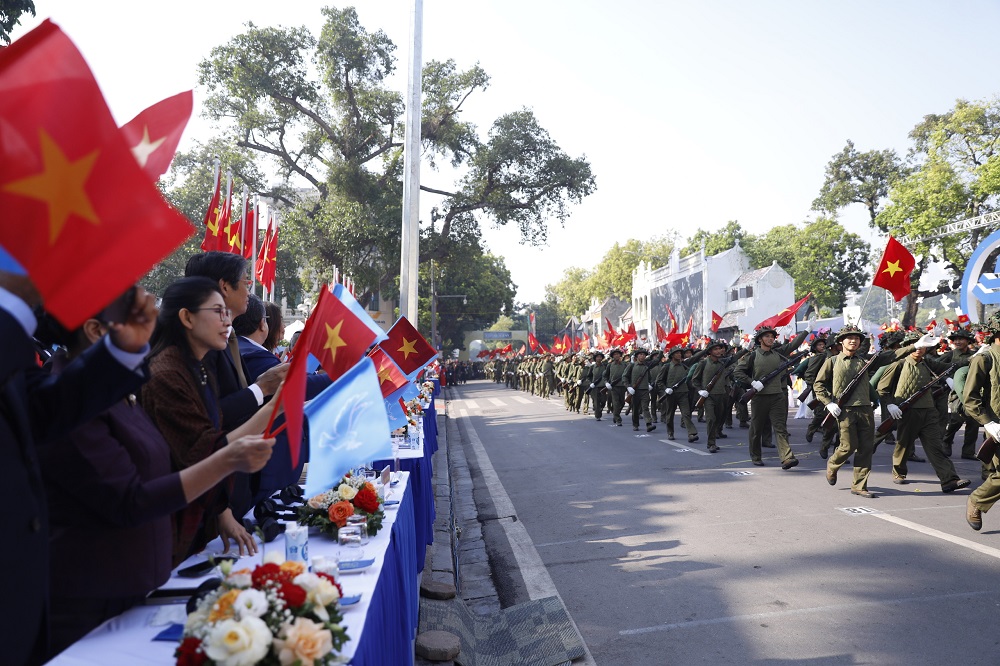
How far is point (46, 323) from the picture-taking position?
2.44m

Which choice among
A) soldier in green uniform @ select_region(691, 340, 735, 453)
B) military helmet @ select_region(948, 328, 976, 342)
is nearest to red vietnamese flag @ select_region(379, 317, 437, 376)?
soldier in green uniform @ select_region(691, 340, 735, 453)

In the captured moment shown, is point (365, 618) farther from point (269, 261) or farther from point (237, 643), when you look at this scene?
point (269, 261)

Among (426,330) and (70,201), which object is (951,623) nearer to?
(70,201)

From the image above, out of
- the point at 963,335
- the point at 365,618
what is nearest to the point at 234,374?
the point at 365,618

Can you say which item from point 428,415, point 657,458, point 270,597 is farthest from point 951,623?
point 428,415

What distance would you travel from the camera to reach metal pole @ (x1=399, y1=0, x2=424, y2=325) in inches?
544

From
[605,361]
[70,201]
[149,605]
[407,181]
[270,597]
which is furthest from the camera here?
[605,361]

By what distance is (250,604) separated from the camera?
220 centimetres

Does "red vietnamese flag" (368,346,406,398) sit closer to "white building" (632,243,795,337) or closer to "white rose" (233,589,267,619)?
"white rose" (233,589,267,619)

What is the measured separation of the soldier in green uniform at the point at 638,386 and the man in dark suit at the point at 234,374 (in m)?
15.3

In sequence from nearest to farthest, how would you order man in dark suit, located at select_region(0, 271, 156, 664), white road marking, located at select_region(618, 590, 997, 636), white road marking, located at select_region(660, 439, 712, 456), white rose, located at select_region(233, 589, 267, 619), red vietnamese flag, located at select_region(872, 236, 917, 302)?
man in dark suit, located at select_region(0, 271, 156, 664), white rose, located at select_region(233, 589, 267, 619), white road marking, located at select_region(618, 590, 997, 636), red vietnamese flag, located at select_region(872, 236, 917, 302), white road marking, located at select_region(660, 439, 712, 456)

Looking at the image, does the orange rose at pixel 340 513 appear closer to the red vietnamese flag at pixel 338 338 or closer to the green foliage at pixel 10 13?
the red vietnamese flag at pixel 338 338

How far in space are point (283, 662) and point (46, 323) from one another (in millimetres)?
1251

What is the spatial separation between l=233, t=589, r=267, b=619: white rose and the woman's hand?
147 cm
